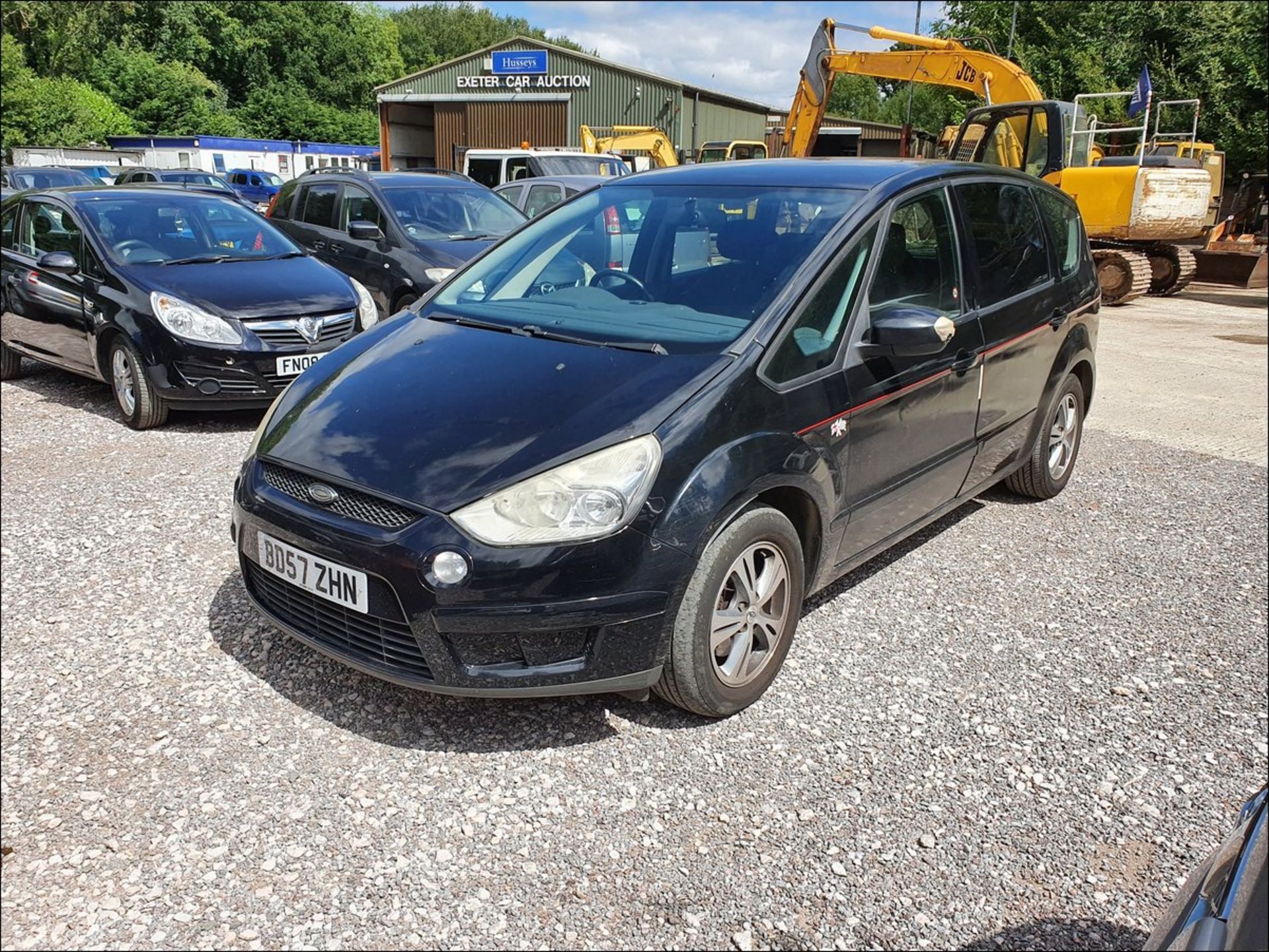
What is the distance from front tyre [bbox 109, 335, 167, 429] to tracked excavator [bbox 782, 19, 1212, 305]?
11.4 metres

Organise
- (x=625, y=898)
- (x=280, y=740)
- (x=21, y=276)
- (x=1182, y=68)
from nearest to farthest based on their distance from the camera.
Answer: (x=625, y=898), (x=280, y=740), (x=21, y=276), (x=1182, y=68)

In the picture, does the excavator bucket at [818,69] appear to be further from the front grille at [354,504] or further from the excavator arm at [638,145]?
the front grille at [354,504]

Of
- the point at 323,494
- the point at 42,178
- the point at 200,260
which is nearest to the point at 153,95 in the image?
the point at 42,178

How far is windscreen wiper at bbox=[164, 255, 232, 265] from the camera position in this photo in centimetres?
694

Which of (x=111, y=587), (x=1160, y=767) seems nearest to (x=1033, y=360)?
(x=1160, y=767)

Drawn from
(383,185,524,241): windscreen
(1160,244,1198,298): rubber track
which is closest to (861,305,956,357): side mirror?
(383,185,524,241): windscreen

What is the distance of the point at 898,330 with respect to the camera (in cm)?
346

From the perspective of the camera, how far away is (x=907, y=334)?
3.46 metres

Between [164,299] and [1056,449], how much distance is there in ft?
17.9

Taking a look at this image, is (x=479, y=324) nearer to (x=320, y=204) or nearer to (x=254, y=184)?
(x=320, y=204)

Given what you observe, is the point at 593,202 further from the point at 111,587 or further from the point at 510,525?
the point at 111,587

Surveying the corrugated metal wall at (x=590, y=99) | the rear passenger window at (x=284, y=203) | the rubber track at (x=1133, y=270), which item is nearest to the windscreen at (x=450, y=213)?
the rear passenger window at (x=284, y=203)

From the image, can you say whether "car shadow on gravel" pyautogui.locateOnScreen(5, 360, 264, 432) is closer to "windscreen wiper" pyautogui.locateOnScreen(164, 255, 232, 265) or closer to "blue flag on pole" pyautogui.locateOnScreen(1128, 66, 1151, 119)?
"windscreen wiper" pyautogui.locateOnScreen(164, 255, 232, 265)

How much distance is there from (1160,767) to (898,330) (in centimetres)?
163
